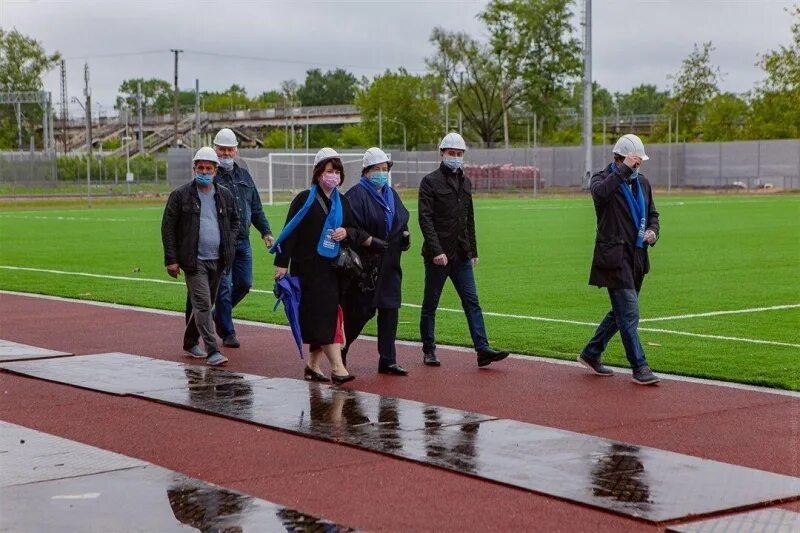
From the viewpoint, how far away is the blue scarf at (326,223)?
36.1 feet

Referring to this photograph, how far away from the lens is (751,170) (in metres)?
77.1

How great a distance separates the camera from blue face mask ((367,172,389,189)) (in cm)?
1131

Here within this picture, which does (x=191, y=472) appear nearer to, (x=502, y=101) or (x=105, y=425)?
(x=105, y=425)

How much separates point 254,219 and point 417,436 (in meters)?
5.68

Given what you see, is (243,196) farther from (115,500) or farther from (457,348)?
(115,500)

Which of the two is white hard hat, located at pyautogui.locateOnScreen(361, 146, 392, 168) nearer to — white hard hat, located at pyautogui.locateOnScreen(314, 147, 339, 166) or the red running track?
white hard hat, located at pyautogui.locateOnScreen(314, 147, 339, 166)

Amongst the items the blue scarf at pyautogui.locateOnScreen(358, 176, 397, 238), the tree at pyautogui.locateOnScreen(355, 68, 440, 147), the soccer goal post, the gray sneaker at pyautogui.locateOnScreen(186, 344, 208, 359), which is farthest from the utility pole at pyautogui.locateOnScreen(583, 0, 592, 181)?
the blue scarf at pyautogui.locateOnScreen(358, 176, 397, 238)

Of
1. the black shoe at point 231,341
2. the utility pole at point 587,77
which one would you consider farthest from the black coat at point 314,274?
the utility pole at point 587,77

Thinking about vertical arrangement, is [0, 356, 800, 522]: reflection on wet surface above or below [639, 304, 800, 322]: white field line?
above

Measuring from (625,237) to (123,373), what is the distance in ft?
14.5

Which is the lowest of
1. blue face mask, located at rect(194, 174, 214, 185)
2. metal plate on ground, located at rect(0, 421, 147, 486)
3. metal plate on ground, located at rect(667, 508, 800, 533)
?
metal plate on ground, located at rect(0, 421, 147, 486)

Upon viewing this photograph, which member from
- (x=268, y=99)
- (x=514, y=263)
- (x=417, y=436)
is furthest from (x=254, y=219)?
(x=268, y=99)

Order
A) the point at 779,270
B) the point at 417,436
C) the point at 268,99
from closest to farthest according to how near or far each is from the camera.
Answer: the point at 417,436 < the point at 779,270 < the point at 268,99

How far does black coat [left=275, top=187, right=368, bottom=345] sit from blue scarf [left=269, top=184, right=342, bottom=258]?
0.04m
